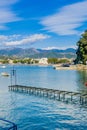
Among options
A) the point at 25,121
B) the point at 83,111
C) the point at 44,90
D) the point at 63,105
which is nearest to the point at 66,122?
the point at 25,121

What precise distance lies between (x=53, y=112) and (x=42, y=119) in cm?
597

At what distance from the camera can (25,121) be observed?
4522 cm

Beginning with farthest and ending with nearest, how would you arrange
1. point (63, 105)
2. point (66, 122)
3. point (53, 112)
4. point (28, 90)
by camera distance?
point (28, 90) → point (63, 105) → point (53, 112) → point (66, 122)

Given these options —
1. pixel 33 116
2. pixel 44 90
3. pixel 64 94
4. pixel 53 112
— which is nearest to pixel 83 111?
pixel 53 112

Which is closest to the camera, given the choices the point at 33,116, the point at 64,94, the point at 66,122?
the point at 66,122

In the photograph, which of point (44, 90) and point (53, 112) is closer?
point (53, 112)

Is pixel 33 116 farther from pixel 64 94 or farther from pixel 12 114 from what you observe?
pixel 64 94

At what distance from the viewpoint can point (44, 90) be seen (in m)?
79.9

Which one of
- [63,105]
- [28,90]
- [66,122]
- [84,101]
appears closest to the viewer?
[66,122]

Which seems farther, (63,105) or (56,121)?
(63,105)

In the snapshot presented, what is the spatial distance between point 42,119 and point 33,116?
2.76 m

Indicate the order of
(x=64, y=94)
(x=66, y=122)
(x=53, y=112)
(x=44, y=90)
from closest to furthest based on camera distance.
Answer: (x=66, y=122) < (x=53, y=112) < (x=64, y=94) < (x=44, y=90)

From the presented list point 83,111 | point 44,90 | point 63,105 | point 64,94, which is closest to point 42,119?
point 83,111

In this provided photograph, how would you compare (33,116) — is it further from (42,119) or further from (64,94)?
(64,94)
